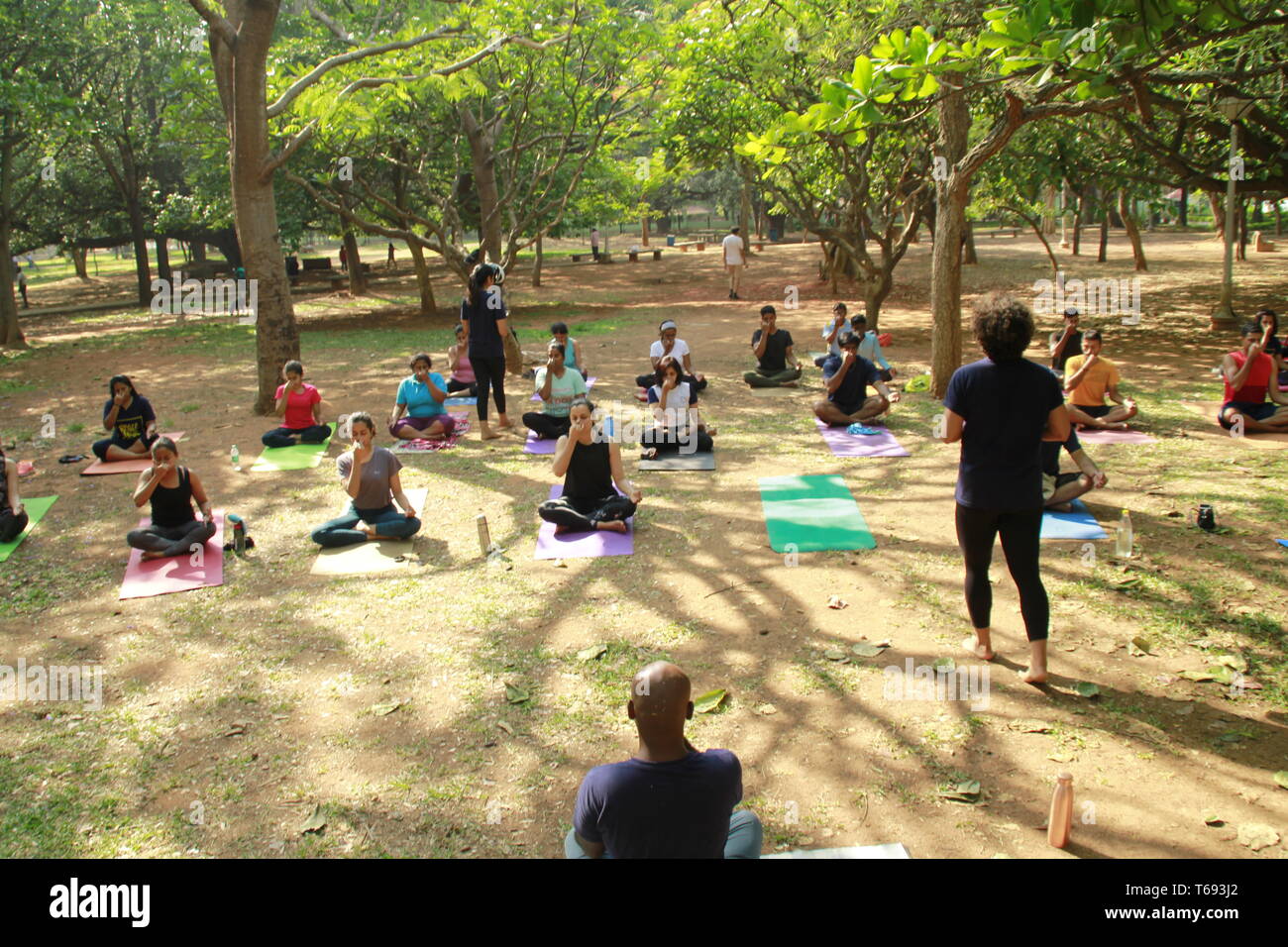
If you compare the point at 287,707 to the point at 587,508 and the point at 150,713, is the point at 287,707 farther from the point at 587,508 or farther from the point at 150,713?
the point at 587,508

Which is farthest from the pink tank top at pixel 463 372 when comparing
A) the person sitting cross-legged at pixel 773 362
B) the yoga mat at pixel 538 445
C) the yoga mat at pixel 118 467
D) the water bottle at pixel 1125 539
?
the water bottle at pixel 1125 539

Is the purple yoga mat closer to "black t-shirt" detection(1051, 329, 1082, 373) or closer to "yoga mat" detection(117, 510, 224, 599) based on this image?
"black t-shirt" detection(1051, 329, 1082, 373)

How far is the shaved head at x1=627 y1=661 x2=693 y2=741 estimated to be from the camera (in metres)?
3.14

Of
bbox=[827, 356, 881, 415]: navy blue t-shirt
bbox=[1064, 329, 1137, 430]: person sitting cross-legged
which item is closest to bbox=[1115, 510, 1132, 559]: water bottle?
bbox=[1064, 329, 1137, 430]: person sitting cross-legged

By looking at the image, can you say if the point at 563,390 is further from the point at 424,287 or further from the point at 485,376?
the point at 424,287

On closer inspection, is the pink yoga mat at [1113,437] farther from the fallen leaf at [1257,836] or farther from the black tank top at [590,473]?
the fallen leaf at [1257,836]

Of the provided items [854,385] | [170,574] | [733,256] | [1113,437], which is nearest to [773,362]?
[854,385]

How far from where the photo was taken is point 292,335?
12.6 metres

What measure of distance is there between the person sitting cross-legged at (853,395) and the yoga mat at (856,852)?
7185mm

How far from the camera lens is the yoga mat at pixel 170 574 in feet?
23.4

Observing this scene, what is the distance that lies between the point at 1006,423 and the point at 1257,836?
2.04 m

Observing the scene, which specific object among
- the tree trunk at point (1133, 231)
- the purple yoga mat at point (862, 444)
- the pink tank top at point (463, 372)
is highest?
the tree trunk at point (1133, 231)

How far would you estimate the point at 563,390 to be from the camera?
10.8 meters

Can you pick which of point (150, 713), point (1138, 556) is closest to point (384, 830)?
point (150, 713)
